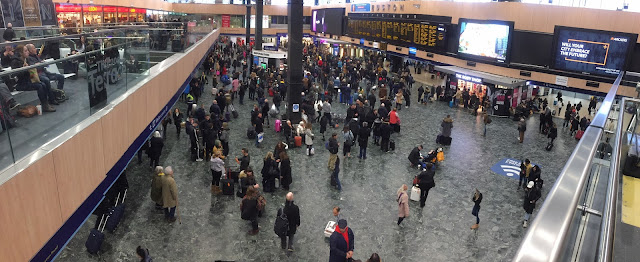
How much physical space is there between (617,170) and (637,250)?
4.54 feet

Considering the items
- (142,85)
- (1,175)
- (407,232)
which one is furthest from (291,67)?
(1,175)

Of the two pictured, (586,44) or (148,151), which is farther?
(586,44)

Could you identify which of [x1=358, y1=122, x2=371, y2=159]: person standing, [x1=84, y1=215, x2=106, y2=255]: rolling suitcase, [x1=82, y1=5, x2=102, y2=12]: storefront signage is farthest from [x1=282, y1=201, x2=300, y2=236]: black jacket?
[x1=82, y1=5, x2=102, y2=12]: storefront signage

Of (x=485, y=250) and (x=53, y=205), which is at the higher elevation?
(x=53, y=205)

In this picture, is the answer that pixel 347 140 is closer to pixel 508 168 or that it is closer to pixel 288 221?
pixel 508 168

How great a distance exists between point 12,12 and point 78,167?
511 inches

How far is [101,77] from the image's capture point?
25.3 feet

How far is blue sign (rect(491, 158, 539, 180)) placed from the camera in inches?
543

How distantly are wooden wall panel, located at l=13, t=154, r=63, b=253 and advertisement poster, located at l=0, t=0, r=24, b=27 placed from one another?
13120 millimetres

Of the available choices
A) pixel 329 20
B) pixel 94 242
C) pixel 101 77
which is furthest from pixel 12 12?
pixel 329 20

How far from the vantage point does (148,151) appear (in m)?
12.7

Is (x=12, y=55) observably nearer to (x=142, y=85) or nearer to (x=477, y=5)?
(x=142, y=85)

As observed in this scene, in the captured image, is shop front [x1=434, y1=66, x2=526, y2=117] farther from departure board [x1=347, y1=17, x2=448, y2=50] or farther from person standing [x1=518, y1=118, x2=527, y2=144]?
person standing [x1=518, y1=118, x2=527, y2=144]

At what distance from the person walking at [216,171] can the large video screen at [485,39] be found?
14.8 meters
